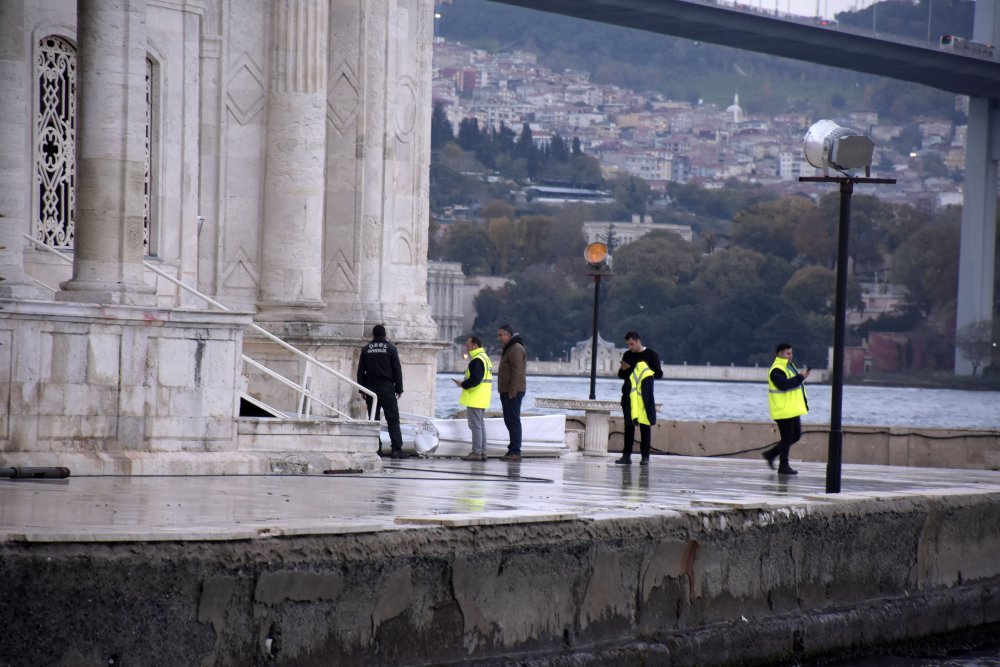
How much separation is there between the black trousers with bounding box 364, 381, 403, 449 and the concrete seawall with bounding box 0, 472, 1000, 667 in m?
→ 5.86

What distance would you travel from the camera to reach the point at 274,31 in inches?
788

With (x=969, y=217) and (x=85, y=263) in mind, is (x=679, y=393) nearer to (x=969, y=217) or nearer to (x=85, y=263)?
(x=969, y=217)

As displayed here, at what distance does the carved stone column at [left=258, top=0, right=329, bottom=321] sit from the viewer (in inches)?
787

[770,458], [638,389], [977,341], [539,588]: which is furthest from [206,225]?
[977,341]

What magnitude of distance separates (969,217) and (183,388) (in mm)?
91882

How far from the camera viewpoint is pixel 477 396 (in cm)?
1803

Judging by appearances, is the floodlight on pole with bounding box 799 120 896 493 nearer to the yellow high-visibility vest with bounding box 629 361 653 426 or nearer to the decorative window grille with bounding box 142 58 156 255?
the yellow high-visibility vest with bounding box 629 361 653 426

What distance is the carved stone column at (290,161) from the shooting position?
65.6ft

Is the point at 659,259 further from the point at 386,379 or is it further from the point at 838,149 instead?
the point at 838,149

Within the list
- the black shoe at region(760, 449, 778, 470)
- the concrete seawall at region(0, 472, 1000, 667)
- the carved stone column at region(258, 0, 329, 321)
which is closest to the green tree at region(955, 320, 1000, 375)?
the black shoe at region(760, 449, 778, 470)

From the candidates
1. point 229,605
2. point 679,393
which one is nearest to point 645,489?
point 229,605

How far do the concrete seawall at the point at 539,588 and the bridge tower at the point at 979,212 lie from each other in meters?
89.7

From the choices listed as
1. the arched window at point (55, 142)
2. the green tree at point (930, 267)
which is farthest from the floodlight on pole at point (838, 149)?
the green tree at point (930, 267)

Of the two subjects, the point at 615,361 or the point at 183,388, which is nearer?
the point at 183,388
